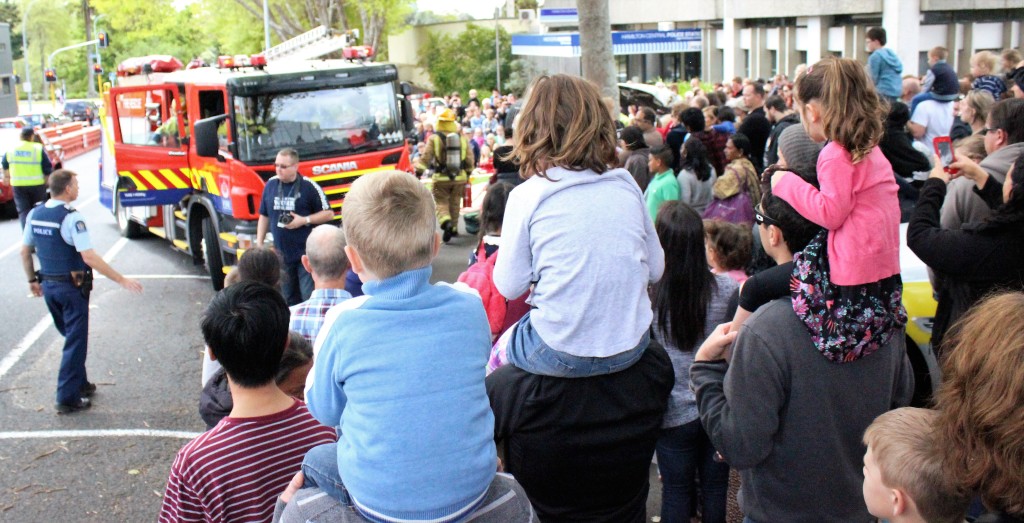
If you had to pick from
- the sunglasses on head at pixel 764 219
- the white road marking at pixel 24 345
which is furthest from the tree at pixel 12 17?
the sunglasses on head at pixel 764 219

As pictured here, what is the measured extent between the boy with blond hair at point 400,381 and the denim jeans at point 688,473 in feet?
5.23

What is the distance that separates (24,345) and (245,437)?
737 centimetres

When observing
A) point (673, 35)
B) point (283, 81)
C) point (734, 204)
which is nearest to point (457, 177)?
point (283, 81)

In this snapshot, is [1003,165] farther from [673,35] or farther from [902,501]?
[673,35]

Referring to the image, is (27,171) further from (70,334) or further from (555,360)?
(555,360)

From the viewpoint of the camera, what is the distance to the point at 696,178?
7.85m

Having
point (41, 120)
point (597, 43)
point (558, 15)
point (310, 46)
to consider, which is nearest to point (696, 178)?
point (597, 43)

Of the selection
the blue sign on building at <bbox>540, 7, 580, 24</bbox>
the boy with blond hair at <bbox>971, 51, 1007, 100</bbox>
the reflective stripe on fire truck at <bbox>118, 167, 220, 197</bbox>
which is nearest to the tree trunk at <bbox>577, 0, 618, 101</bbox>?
the boy with blond hair at <bbox>971, 51, 1007, 100</bbox>

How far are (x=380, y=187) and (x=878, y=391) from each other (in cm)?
167

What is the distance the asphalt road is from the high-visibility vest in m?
2.31

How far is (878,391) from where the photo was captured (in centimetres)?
296

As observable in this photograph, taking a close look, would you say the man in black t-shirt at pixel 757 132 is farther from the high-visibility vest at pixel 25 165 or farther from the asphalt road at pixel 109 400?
the high-visibility vest at pixel 25 165

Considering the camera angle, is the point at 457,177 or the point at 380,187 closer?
the point at 380,187

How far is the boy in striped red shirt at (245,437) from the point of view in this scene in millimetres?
2848
